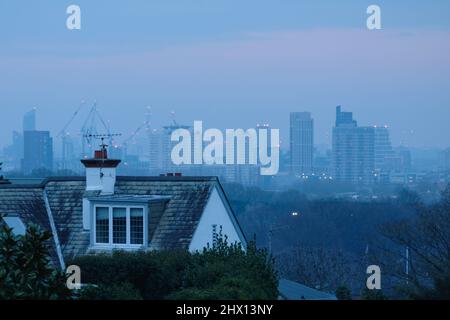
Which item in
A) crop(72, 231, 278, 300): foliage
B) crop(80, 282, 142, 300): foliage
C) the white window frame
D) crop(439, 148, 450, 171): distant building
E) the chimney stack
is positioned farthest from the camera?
crop(439, 148, 450, 171): distant building

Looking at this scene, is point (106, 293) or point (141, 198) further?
point (141, 198)

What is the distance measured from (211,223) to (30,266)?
10553 millimetres

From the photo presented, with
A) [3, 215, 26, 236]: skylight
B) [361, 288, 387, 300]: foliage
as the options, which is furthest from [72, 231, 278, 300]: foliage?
[3, 215, 26, 236]: skylight

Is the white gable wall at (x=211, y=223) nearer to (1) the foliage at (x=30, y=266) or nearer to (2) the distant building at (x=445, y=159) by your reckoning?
(1) the foliage at (x=30, y=266)

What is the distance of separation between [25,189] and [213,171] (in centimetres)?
1185

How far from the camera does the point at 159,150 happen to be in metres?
38.2

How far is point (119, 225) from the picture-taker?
26469 millimetres

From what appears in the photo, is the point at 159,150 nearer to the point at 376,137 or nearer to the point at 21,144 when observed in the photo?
the point at 21,144

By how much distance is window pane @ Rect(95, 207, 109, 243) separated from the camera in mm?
26359

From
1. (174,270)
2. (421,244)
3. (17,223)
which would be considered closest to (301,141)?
(421,244)

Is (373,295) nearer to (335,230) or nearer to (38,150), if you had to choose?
(38,150)

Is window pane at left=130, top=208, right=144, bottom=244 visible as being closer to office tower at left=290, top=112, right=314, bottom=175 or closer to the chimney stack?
the chimney stack

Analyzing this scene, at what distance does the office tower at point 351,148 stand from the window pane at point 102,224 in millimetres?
21098
